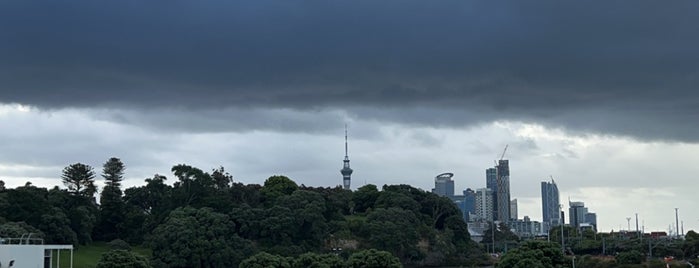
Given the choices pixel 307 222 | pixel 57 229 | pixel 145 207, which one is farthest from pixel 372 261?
pixel 145 207

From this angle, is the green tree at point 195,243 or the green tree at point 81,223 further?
the green tree at point 81,223

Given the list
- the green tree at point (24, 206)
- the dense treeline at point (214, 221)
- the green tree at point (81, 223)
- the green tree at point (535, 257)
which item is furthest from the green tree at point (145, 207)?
the green tree at point (535, 257)

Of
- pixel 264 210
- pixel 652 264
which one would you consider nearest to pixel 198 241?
pixel 264 210

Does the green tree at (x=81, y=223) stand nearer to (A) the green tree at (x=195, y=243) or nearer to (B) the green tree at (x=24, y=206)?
(B) the green tree at (x=24, y=206)

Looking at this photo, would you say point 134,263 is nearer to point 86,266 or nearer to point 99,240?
point 86,266

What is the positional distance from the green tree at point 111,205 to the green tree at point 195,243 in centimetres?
1777

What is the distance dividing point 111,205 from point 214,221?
85.5 feet

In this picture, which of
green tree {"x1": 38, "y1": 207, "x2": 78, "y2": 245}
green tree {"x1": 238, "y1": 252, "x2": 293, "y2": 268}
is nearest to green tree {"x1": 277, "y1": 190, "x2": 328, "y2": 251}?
green tree {"x1": 38, "y1": 207, "x2": 78, "y2": 245}

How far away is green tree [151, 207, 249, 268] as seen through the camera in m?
135

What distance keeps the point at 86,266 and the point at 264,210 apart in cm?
4141

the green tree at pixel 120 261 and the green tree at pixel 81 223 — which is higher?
the green tree at pixel 81 223

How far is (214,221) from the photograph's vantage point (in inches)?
5640

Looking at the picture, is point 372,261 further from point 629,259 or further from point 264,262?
point 629,259

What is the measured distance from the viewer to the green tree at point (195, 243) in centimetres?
13500
